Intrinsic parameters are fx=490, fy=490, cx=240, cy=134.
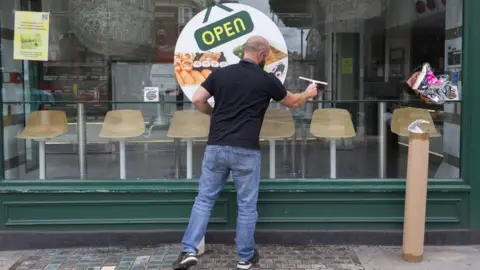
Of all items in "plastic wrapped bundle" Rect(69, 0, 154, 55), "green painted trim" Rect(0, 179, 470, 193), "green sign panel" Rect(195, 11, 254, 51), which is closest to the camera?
"green painted trim" Rect(0, 179, 470, 193)

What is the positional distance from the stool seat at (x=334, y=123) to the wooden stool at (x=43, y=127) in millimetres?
2879

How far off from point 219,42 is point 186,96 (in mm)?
658

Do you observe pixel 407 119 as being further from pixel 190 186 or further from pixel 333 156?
pixel 190 186

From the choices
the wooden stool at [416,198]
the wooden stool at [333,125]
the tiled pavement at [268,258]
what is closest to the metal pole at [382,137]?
the wooden stool at [333,125]

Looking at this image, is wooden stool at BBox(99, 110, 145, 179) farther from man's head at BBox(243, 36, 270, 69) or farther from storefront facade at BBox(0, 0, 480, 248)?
man's head at BBox(243, 36, 270, 69)

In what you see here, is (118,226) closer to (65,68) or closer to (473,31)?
(65,68)

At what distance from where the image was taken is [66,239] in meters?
4.72

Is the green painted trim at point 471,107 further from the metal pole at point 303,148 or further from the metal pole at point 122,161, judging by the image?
the metal pole at point 122,161

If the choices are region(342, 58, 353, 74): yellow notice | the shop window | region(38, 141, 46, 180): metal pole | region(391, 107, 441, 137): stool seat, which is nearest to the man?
the shop window

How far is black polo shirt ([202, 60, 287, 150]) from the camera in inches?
154

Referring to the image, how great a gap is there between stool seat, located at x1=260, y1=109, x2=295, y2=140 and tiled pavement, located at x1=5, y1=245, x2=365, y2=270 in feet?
4.14

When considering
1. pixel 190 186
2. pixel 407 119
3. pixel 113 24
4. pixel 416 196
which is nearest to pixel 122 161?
pixel 190 186

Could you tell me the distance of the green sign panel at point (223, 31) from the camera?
486 cm

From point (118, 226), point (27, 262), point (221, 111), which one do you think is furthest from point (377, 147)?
point (27, 262)
